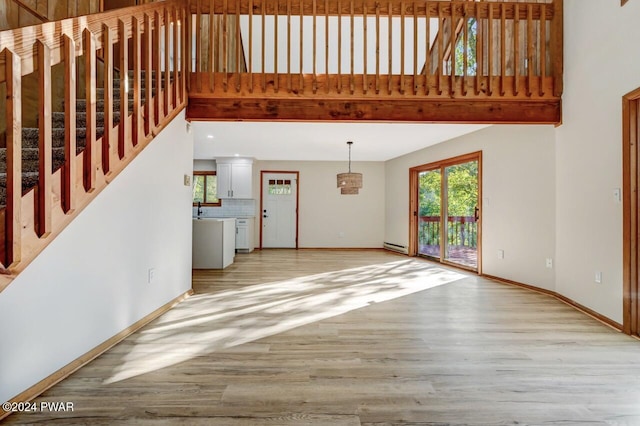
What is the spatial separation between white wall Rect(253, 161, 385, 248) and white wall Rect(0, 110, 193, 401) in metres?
4.75

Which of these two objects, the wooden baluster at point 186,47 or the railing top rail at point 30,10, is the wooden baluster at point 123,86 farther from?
the railing top rail at point 30,10

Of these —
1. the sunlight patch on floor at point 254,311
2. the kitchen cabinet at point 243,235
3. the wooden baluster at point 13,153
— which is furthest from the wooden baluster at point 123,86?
the kitchen cabinet at point 243,235

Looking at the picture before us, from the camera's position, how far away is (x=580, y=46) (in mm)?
3365

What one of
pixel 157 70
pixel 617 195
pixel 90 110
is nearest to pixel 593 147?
pixel 617 195

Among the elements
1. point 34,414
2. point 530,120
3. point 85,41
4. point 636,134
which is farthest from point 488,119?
point 34,414

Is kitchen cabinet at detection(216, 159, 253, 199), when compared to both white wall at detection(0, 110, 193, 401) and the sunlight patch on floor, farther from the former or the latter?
white wall at detection(0, 110, 193, 401)

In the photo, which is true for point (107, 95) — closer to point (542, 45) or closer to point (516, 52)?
point (516, 52)

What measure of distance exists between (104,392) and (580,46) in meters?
4.93

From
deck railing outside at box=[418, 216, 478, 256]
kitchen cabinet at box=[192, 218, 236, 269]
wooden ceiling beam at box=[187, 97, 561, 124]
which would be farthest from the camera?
deck railing outside at box=[418, 216, 478, 256]

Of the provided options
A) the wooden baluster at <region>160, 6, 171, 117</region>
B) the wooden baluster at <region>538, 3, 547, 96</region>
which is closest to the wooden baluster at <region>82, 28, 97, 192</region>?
the wooden baluster at <region>160, 6, 171, 117</region>

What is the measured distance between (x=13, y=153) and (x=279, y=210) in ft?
22.9

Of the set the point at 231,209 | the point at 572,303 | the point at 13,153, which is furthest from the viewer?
the point at 231,209

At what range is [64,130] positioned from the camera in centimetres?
206

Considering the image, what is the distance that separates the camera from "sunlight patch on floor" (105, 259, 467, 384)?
2.37m
